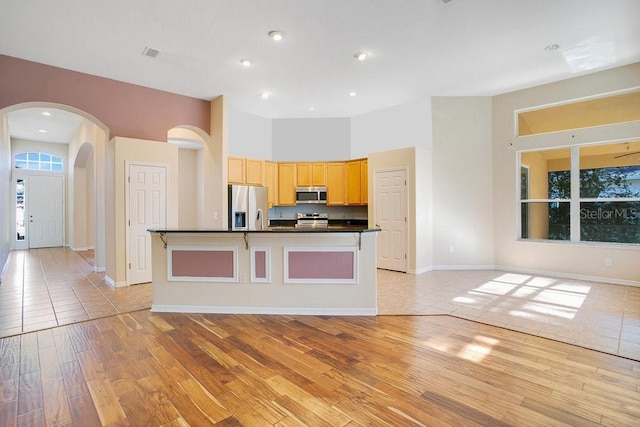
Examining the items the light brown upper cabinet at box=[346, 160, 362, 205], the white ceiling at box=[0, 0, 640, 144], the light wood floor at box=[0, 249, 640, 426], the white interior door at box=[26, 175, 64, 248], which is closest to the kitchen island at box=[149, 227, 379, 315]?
the light wood floor at box=[0, 249, 640, 426]

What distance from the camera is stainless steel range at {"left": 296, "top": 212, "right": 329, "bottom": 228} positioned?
7414mm

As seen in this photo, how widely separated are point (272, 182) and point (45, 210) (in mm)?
7786

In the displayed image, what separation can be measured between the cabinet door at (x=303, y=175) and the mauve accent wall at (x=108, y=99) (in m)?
2.15

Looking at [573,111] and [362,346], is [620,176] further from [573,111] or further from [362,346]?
[362,346]

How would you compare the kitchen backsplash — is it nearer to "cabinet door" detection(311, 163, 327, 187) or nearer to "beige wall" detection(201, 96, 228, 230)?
"cabinet door" detection(311, 163, 327, 187)

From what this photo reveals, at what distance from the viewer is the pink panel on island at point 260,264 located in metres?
3.70

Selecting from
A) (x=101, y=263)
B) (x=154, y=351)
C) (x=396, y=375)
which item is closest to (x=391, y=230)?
(x=396, y=375)

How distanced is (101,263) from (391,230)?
5.80 meters

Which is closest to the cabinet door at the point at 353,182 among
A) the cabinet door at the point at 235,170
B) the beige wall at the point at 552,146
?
the cabinet door at the point at 235,170

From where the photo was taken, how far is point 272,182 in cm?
735

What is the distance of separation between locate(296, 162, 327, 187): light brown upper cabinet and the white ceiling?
1.99m

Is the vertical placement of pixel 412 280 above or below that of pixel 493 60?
below

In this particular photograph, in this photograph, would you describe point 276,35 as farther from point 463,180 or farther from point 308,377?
point 463,180

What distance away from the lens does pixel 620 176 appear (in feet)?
16.3
